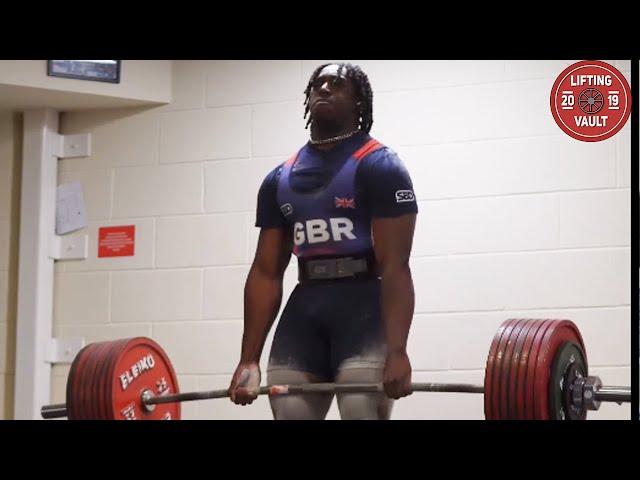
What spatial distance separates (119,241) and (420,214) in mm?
1082

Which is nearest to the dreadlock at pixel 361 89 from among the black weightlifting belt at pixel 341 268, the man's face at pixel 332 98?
the man's face at pixel 332 98

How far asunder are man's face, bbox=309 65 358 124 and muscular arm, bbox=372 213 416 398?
0.30 metres

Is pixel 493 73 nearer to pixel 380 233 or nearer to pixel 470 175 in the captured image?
pixel 470 175

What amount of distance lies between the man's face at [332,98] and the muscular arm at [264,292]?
1.11 feet

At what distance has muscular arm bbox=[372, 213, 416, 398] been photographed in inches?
107

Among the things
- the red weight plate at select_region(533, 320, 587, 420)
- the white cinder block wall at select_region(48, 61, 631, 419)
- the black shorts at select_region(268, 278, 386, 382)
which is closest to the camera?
the red weight plate at select_region(533, 320, 587, 420)

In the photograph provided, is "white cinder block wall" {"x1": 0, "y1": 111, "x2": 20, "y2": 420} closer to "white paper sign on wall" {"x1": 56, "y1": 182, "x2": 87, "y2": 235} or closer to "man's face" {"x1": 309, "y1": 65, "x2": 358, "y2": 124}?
"white paper sign on wall" {"x1": 56, "y1": 182, "x2": 87, "y2": 235}

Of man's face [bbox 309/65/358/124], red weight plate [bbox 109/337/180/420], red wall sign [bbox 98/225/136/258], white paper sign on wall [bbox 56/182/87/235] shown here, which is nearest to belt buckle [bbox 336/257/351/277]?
man's face [bbox 309/65/358/124]

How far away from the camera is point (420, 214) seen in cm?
365

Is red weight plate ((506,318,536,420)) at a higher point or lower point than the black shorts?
lower

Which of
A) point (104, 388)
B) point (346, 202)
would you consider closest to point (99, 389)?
point (104, 388)

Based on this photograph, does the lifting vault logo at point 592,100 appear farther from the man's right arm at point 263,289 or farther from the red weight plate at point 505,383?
the man's right arm at point 263,289

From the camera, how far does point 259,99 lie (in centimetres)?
387

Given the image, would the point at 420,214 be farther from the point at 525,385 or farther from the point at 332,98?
the point at 525,385
